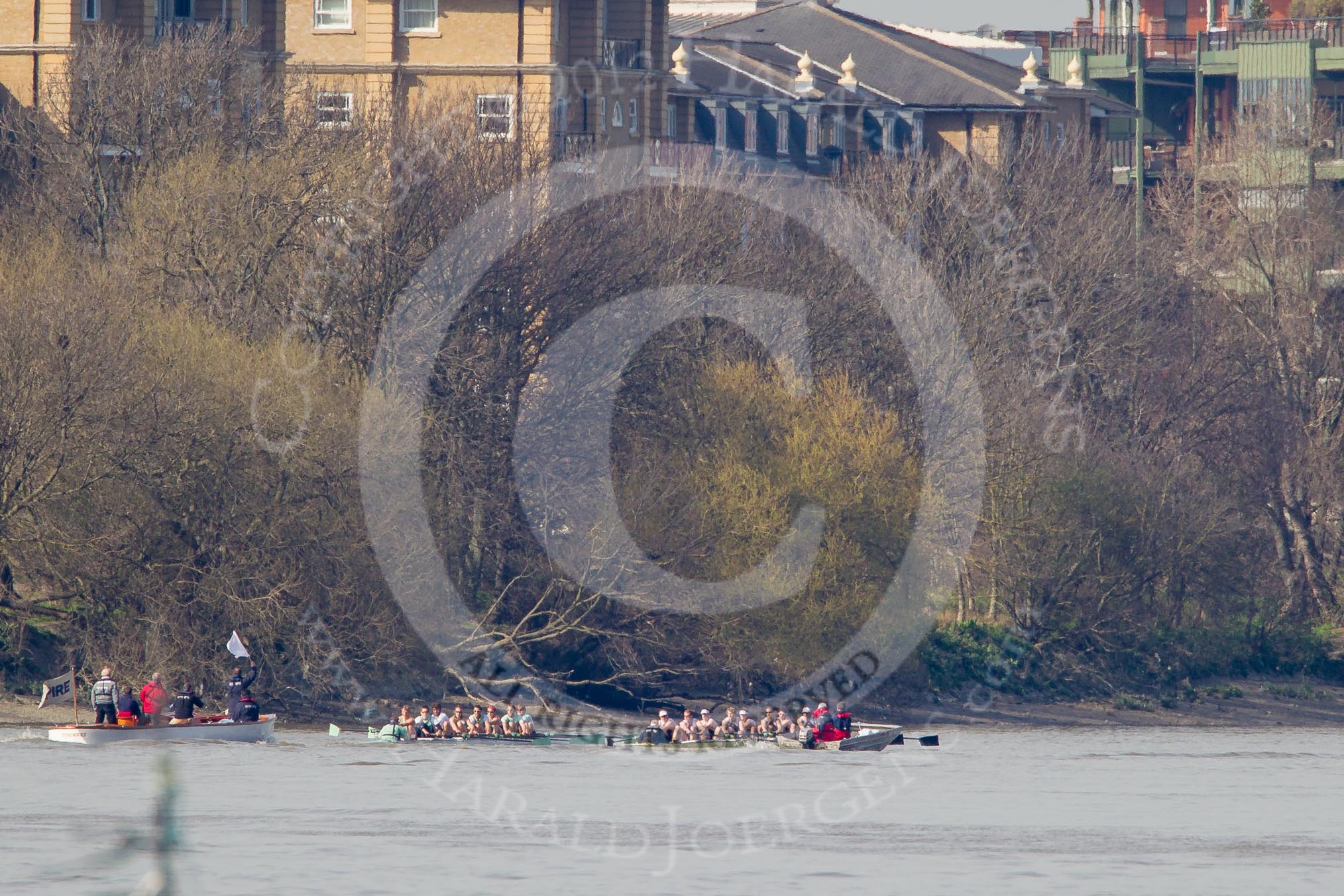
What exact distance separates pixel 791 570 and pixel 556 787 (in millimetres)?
12831

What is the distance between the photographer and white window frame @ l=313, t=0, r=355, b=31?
75812 millimetres

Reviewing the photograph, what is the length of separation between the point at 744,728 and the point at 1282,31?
170 ft

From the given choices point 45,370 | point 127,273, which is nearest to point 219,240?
point 127,273

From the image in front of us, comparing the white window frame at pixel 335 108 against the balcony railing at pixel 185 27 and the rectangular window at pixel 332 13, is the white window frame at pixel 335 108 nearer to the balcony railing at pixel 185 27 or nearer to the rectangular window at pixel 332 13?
the balcony railing at pixel 185 27

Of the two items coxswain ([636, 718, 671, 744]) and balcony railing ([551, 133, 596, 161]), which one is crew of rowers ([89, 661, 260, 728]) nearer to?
coxswain ([636, 718, 671, 744])

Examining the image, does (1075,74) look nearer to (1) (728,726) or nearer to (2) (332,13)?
(2) (332,13)

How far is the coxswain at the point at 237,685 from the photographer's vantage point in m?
49.5

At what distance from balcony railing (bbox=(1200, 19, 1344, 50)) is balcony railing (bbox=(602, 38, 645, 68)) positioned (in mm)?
26563

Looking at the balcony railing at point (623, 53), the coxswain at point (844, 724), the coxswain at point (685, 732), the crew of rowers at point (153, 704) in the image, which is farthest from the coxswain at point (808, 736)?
the balcony railing at point (623, 53)

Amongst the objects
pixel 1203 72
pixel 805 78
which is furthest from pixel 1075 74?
pixel 805 78

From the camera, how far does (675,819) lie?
42906 mm

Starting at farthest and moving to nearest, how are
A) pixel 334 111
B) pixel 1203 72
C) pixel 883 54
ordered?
pixel 883 54
pixel 1203 72
pixel 334 111

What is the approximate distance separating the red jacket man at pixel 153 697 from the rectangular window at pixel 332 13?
105 ft

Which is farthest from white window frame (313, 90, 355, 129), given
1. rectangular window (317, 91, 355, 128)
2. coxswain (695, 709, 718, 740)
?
coxswain (695, 709, 718, 740)
